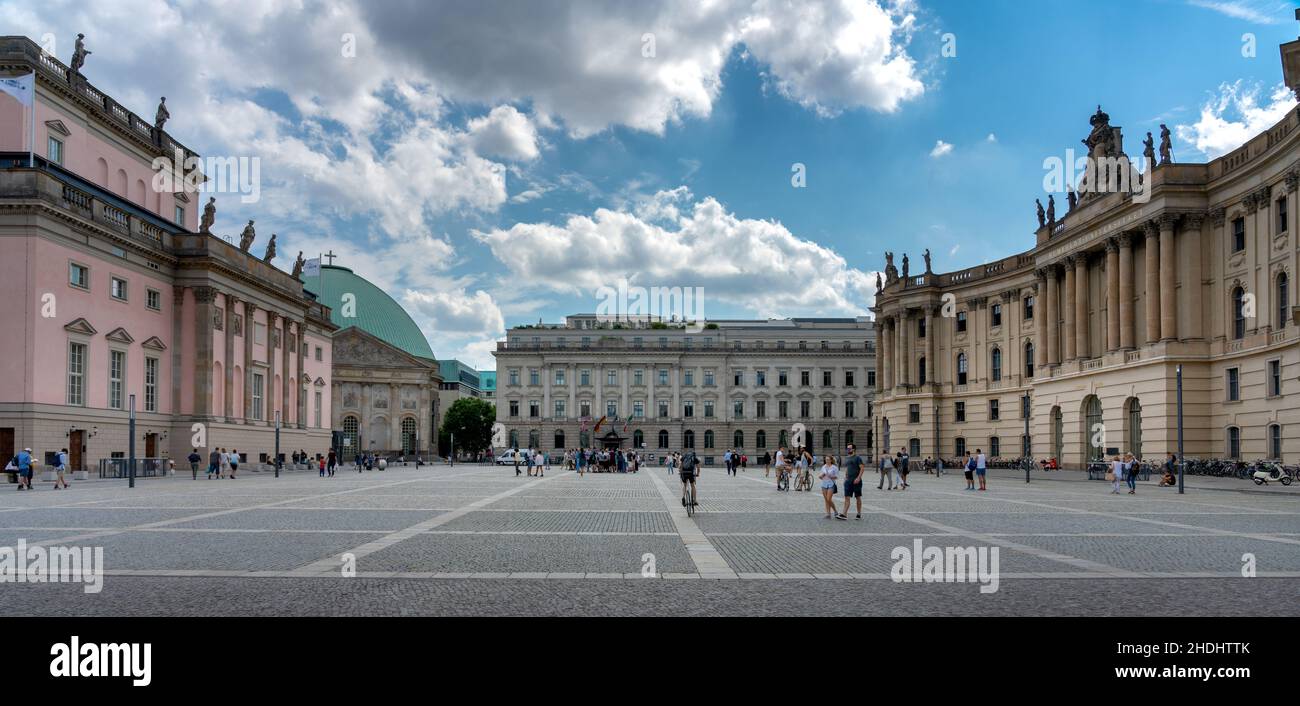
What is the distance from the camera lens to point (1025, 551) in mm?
15000

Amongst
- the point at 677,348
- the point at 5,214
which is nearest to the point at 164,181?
the point at 5,214

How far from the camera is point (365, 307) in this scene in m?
154

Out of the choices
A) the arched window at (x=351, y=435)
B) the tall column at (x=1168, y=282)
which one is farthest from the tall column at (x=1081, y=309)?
the arched window at (x=351, y=435)

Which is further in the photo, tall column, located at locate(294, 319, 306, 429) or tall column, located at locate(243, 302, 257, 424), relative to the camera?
tall column, located at locate(294, 319, 306, 429)

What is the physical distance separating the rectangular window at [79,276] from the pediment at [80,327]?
176 cm

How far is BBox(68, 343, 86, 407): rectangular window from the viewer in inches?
1797

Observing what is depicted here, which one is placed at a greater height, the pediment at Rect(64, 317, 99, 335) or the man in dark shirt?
the pediment at Rect(64, 317, 99, 335)

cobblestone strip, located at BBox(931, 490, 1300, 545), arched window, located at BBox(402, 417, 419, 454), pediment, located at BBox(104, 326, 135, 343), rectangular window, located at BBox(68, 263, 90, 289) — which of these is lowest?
arched window, located at BBox(402, 417, 419, 454)

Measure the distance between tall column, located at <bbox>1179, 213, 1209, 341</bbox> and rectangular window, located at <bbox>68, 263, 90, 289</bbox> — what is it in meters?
56.0

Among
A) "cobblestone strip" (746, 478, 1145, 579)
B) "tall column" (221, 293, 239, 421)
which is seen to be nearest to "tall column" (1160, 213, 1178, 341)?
"cobblestone strip" (746, 478, 1145, 579)

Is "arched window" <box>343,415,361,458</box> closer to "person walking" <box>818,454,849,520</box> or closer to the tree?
the tree

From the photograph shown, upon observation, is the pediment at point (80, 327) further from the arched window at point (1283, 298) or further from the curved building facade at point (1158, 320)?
the arched window at point (1283, 298)

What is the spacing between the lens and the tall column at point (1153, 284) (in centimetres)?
4850

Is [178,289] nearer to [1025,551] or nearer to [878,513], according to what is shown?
[878,513]
